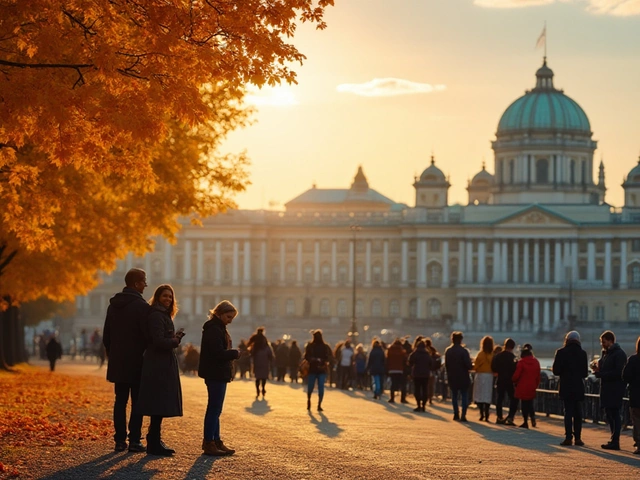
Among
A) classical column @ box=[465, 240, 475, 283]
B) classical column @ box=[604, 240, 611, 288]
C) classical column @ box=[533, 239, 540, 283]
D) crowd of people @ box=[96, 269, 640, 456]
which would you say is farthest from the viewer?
classical column @ box=[465, 240, 475, 283]

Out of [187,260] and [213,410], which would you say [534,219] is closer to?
[187,260]

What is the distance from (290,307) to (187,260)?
37.8 ft

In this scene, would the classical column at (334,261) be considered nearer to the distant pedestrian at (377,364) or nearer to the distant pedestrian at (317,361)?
the distant pedestrian at (377,364)

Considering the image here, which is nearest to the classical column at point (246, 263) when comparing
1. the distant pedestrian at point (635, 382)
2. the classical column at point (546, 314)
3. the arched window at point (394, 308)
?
the arched window at point (394, 308)

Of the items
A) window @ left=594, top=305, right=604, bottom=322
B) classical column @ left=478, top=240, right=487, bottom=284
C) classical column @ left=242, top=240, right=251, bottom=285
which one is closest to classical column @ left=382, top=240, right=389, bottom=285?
classical column @ left=478, top=240, right=487, bottom=284

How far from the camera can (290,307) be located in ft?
485

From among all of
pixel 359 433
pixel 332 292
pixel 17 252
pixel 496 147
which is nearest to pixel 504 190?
pixel 496 147

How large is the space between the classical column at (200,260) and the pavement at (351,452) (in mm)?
115821

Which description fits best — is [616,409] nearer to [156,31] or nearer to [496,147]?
[156,31]

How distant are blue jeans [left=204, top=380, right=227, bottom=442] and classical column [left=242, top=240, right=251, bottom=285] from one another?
413 feet

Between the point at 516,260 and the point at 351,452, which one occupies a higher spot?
the point at 516,260

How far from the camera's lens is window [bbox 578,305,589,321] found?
136625 mm

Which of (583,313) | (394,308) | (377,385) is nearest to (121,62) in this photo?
(377,385)

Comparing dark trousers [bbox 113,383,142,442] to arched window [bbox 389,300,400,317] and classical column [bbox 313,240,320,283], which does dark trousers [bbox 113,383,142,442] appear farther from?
classical column [bbox 313,240,320,283]
